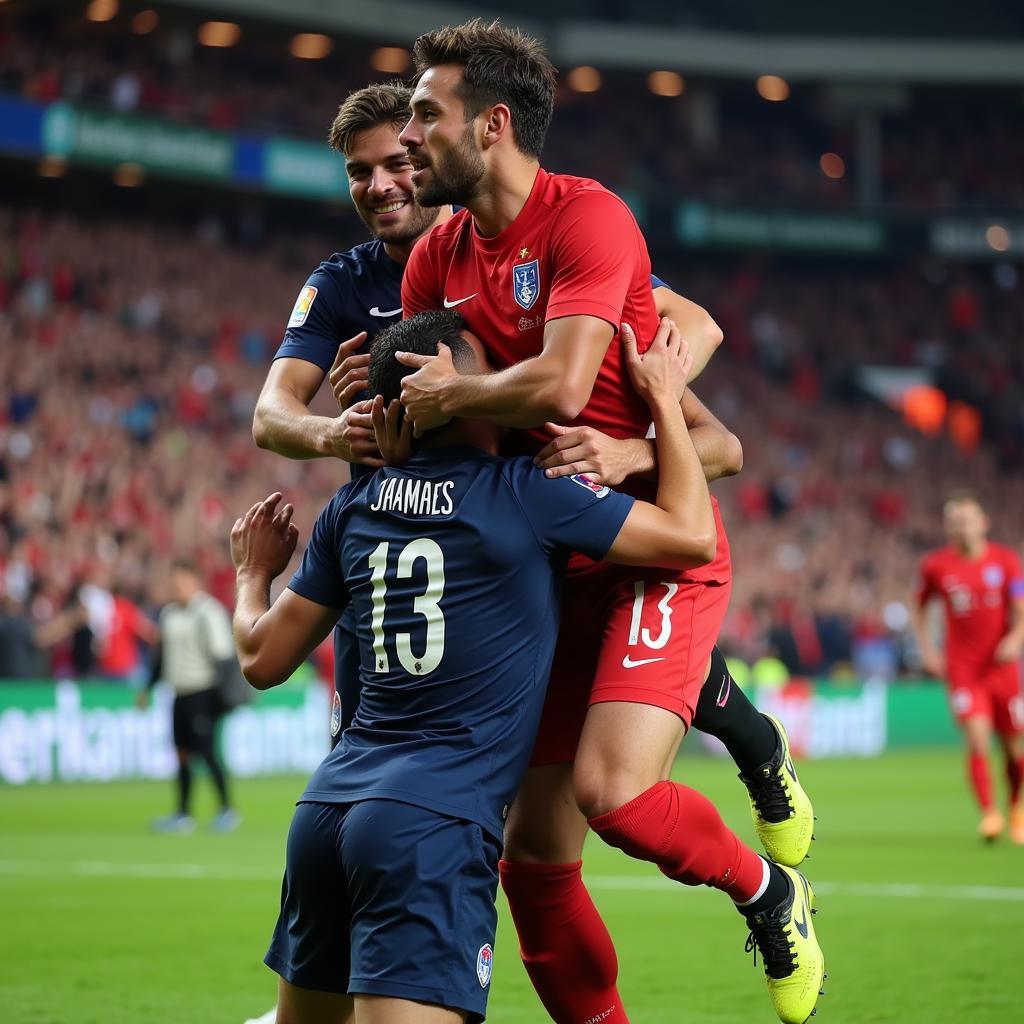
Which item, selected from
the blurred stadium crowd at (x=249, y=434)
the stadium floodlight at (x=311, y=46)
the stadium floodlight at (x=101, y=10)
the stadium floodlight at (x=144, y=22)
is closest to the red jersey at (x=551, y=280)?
the blurred stadium crowd at (x=249, y=434)

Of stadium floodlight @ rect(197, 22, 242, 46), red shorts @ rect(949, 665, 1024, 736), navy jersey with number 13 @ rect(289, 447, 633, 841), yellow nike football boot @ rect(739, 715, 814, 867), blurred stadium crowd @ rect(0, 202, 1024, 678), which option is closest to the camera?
navy jersey with number 13 @ rect(289, 447, 633, 841)

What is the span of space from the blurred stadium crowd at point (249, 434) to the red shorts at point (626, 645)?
42.3 feet

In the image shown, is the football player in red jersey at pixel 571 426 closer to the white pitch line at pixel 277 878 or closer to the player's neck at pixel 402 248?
the player's neck at pixel 402 248

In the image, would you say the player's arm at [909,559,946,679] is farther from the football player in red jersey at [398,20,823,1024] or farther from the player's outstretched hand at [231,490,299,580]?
the player's outstretched hand at [231,490,299,580]

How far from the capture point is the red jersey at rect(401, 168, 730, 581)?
4.43 metres

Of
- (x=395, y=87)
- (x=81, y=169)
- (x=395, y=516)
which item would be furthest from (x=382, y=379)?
(x=81, y=169)

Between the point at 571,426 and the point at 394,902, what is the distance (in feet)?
5.07

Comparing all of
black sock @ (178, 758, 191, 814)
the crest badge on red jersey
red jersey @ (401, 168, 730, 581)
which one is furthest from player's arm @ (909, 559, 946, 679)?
red jersey @ (401, 168, 730, 581)

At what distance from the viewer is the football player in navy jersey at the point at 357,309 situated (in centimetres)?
505

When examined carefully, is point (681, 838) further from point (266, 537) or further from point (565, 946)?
point (266, 537)

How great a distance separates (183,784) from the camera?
1372 cm

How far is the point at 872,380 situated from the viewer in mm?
36844

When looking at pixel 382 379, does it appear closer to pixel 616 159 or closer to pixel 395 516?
pixel 395 516

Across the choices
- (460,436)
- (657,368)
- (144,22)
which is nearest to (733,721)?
(657,368)
